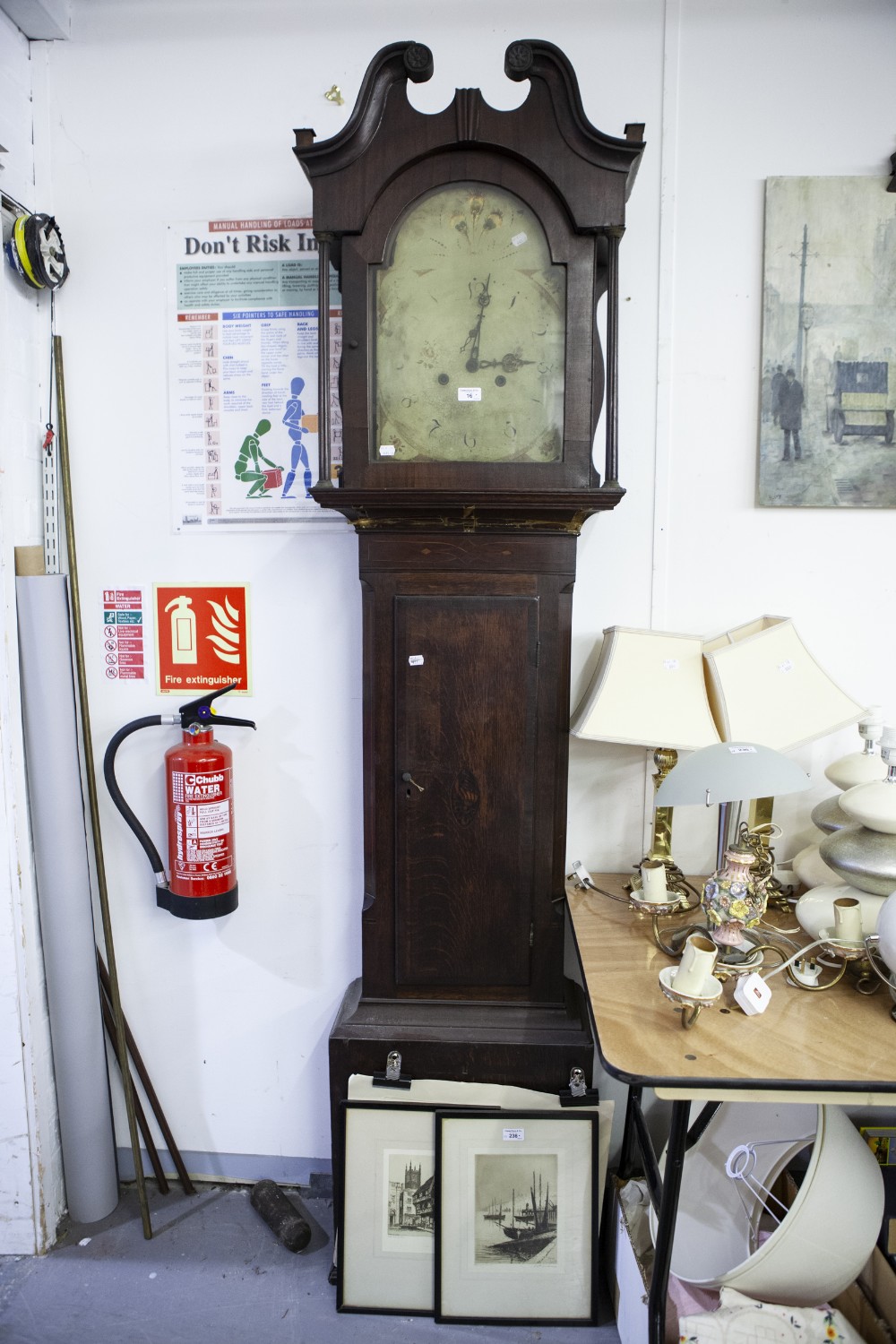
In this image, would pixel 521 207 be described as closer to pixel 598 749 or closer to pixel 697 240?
pixel 697 240

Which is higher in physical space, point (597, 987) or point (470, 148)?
point (470, 148)

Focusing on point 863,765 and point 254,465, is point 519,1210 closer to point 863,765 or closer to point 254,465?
point 863,765

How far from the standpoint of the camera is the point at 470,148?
146 centimetres

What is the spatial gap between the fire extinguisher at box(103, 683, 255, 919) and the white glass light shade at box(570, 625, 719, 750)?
79 centimetres

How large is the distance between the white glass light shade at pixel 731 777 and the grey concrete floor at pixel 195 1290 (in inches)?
45.2

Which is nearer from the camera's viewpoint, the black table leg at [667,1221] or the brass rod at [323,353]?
the black table leg at [667,1221]

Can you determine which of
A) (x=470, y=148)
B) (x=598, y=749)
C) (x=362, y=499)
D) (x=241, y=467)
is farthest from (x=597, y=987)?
(x=470, y=148)

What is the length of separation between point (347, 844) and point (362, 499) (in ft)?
2.73

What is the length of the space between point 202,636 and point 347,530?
1.39ft

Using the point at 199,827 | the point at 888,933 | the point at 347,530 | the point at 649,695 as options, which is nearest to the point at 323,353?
the point at 347,530

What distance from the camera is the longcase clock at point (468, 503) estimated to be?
1.45 meters

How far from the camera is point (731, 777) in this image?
4.22 feet

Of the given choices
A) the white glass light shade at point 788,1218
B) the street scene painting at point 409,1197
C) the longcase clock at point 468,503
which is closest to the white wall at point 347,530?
the longcase clock at point 468,503

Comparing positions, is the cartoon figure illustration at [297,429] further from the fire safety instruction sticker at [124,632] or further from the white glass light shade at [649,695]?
the white glass light shade at [649,695]
